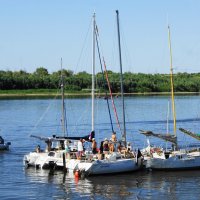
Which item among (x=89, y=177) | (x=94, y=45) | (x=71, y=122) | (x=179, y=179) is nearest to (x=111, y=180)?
(x=89, y=177)

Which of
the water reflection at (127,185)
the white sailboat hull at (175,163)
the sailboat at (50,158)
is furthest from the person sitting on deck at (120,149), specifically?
the sailboat at (50,158)

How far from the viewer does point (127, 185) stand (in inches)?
1572

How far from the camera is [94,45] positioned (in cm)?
4897

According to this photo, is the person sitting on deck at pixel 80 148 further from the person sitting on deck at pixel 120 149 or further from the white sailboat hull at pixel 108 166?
the person sitting on deck at pixel 120 149

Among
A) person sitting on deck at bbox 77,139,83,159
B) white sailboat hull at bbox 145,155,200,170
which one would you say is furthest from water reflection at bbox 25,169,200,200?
person sitting on deck at bbox 77,139,83,159

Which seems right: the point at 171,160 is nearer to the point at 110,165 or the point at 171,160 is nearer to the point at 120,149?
the point at 120,149

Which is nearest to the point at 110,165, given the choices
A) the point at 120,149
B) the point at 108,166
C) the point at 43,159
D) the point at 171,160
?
the point at 108,166

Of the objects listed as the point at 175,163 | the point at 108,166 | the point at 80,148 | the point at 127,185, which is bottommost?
the point at 127,185

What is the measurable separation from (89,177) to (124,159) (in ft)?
9.62

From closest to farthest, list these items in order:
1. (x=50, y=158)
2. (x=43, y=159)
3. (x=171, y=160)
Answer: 1. (x=171, y=160)
2. (x=50, y=158)
3. (x=43, y=159)

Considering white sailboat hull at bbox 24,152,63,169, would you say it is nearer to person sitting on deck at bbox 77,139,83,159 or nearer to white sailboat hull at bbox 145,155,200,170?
person sitting on deck at bbox 77,139,83,159

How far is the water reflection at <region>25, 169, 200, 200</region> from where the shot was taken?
36875 mm

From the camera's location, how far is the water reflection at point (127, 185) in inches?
1452

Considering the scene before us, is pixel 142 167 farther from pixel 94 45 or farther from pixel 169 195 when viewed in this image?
pixel 94 45
